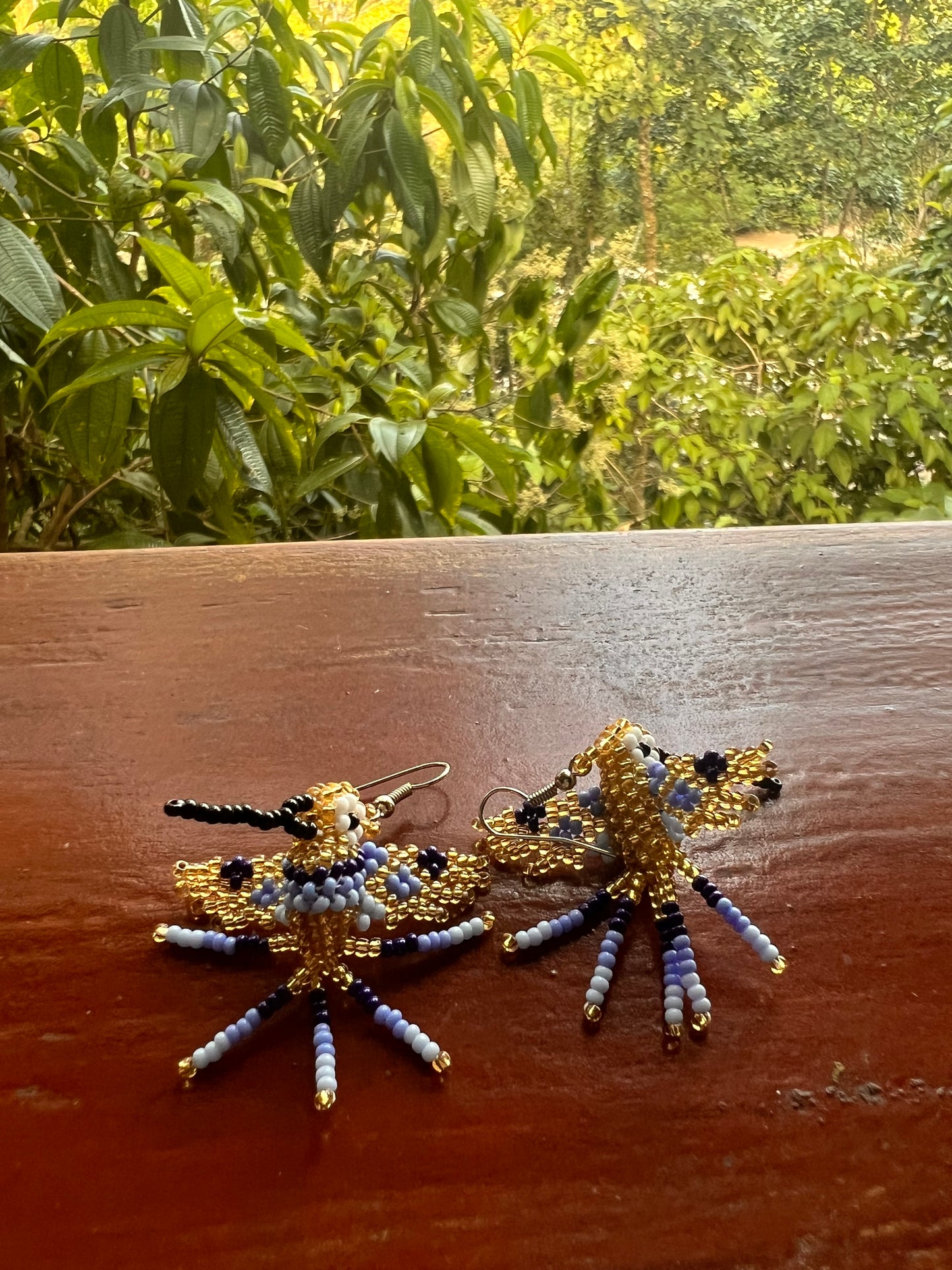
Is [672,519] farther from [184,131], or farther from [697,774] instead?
[697,774]

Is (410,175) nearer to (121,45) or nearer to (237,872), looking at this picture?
(121,45)

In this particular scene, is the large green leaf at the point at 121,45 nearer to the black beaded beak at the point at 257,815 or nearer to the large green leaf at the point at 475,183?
the large green leaf at the point at 475,183

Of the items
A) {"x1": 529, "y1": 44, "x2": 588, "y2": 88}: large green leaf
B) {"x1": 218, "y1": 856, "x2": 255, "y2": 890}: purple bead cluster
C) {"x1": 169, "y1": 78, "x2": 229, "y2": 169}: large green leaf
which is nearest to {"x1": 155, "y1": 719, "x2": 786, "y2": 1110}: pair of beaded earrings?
{"x1": 218, "y1": 856, "x2": 255, "y2": 890}: purple bead cluster

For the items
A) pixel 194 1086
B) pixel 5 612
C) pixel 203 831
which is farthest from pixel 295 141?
pixel 194 1086

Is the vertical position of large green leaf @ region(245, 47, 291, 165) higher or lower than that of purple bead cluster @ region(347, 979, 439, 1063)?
higher

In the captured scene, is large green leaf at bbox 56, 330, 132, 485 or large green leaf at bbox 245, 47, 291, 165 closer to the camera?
large green leaf at bbox 56, 330, 132, 485

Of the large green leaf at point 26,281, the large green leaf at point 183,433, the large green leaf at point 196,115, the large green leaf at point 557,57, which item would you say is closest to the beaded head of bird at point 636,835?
the large green leaf at point 183,433

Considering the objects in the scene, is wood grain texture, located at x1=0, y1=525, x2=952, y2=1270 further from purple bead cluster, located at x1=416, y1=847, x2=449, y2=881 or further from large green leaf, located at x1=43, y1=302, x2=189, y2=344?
large green leaf, located at x1=43, y1=302, x2=189, y2=344
